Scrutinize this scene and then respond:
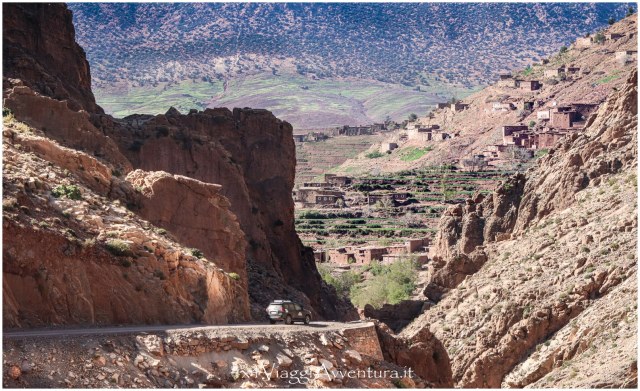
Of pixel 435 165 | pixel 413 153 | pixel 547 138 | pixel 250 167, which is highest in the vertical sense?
pixel 250 167

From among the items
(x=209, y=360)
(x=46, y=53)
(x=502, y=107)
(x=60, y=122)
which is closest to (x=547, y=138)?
(x=502, y=107)

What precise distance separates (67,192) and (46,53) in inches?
990

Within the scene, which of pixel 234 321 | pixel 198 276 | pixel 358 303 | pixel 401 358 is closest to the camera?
pixel 198 276

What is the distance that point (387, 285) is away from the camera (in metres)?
104

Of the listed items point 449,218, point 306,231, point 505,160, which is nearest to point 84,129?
point 449,218

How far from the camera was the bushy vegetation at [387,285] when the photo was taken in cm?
9862

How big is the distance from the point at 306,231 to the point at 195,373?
339 ft

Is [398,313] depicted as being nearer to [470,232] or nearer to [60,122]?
Answer: [470,232]

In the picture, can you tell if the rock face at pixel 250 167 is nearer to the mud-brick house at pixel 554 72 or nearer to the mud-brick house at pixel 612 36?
the mud-brick house at pixel 612 36

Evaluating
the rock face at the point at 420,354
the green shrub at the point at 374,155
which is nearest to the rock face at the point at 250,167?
the rock face at the point at 420,354

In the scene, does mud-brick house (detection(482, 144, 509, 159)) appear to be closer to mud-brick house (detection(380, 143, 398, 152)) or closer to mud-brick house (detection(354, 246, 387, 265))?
mud-brick house (detection(380, 143, 398, 152))

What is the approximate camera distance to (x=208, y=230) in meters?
55.6

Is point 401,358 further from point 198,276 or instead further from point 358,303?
point 358,303

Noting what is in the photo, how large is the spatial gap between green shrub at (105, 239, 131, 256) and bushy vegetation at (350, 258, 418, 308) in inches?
2067
